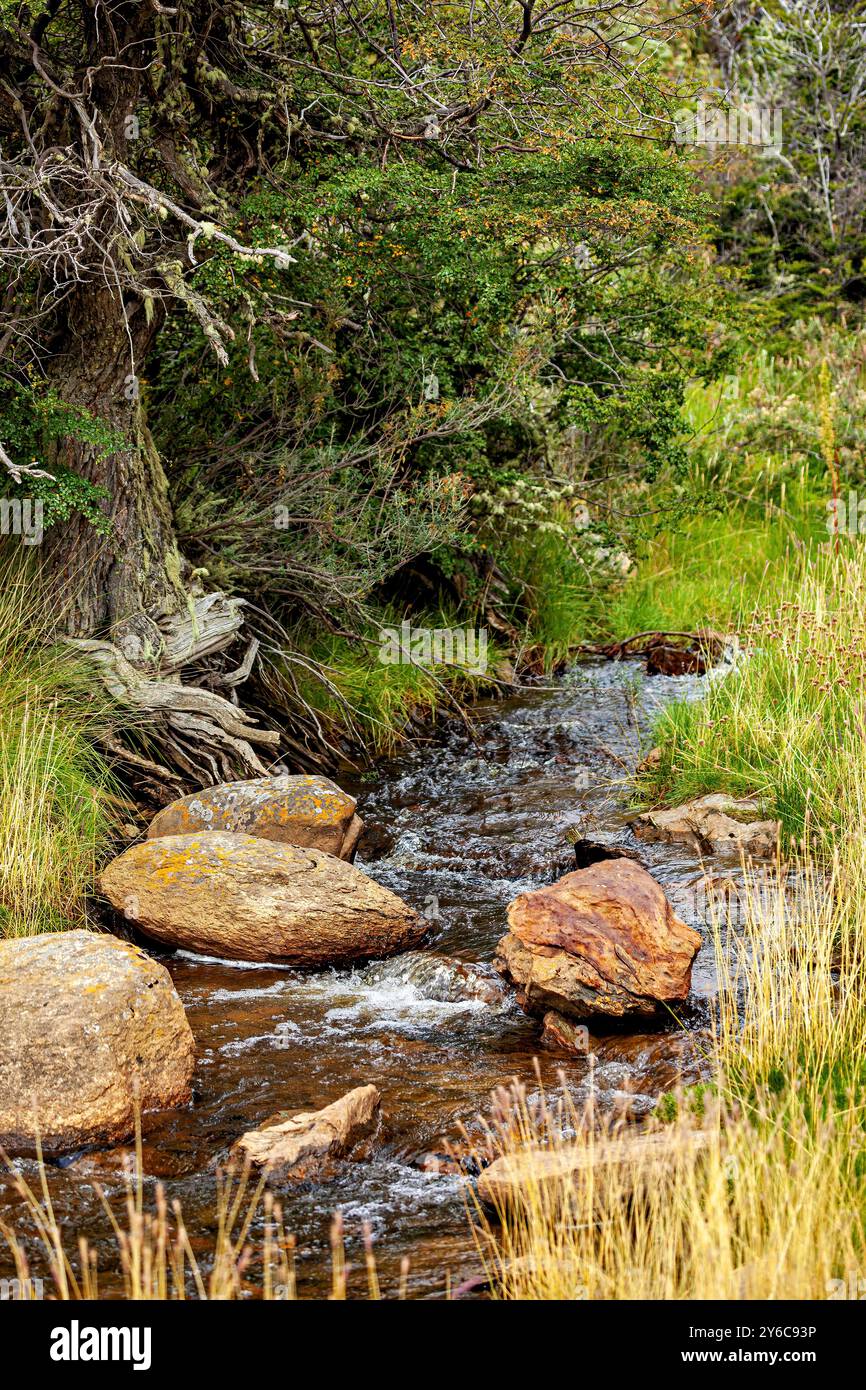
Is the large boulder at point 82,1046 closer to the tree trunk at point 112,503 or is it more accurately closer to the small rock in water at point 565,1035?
the small rock in water at point 565,1035

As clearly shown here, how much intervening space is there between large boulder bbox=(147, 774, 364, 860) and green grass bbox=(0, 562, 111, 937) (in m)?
0.42

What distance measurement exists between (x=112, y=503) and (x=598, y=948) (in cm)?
432

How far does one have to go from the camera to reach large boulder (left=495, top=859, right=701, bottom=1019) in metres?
5.34

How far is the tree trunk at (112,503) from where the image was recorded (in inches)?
315

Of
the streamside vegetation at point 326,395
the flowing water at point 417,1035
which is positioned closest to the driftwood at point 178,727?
the streamside vegetation at point 326,395

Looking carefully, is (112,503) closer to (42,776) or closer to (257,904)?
(42,776)

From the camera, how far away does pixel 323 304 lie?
8633 mm

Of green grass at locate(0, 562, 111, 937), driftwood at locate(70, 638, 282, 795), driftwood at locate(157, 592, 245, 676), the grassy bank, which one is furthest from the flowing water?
driftwood at locate(157, 592, 245, 676)

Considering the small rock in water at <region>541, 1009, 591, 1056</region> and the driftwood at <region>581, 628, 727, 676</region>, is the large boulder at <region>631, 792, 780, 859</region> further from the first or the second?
the driftwood at <region>581, 628, 727, 676</region>

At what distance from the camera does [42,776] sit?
6.74 meters

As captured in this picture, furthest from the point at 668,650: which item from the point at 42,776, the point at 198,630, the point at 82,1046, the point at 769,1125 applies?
the point at 769,1125
